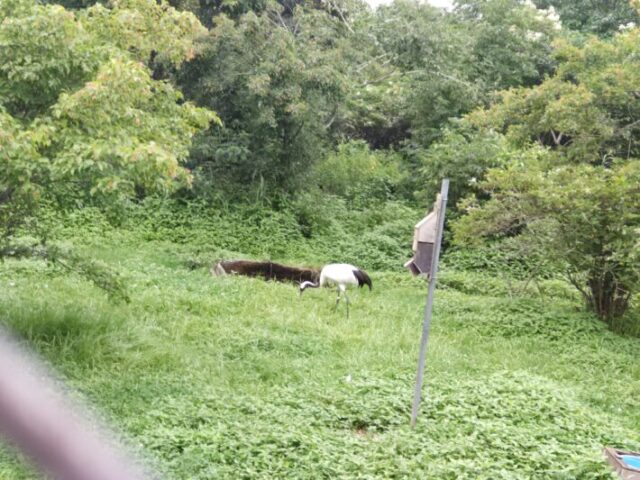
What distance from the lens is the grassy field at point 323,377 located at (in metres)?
4.45

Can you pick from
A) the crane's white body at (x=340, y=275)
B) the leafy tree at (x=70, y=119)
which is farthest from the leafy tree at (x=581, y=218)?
the leafy tree at (x=70, y=119)

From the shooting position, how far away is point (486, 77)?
19375mm

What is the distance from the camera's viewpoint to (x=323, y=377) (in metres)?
6.47

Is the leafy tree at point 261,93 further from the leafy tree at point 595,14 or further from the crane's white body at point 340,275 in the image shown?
the leafy tree at point 595,14

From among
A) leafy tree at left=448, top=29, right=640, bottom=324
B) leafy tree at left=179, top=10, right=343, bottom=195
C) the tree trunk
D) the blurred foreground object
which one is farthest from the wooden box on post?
leafy tree at left=179, top=10, right=343, bottom=195

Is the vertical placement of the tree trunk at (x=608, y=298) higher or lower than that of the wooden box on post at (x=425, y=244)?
lower

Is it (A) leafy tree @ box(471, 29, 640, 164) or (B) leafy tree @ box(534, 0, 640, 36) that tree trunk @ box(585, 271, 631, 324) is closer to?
(A) leafy tree @ box(471, 29, 640, 164)

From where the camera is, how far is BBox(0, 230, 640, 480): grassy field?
4445 mm

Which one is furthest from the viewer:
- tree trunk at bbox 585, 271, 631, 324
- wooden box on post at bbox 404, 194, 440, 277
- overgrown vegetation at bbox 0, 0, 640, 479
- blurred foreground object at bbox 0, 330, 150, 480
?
tree trunk at bbox 585, 271, 631, 324

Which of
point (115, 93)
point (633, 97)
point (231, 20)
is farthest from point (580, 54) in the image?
point (115, 93)

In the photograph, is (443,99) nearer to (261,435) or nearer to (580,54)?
(580,54)

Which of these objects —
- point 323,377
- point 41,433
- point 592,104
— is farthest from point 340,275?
point 41,433

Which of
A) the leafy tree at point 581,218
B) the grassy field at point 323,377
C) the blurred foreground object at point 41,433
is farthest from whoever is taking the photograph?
the leafy tree at point 581,218

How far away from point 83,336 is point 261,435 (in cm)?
252
